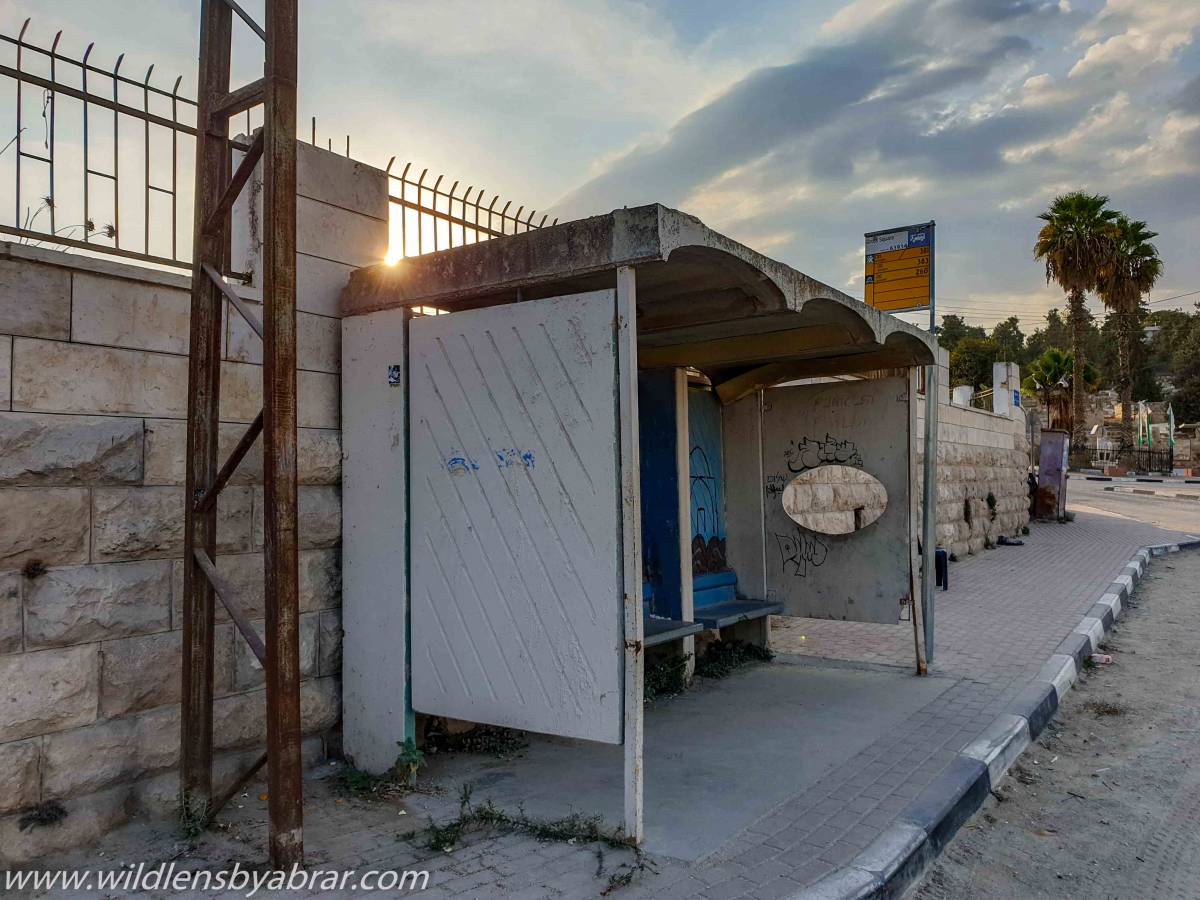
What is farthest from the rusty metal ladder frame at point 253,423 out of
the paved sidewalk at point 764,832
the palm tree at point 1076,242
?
the palm tree at point 1076,242

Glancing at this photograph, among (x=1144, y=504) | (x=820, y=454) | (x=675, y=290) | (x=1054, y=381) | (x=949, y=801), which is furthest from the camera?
(x=1054, y=381)

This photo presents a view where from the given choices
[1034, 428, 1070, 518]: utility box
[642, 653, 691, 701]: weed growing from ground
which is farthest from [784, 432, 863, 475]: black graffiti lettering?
[1034, 428, 1070, 518]: utility box

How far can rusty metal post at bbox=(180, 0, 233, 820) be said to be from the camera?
370cm

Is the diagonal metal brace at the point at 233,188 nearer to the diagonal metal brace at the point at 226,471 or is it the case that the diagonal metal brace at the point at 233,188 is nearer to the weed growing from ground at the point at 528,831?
the diagonal metal brace at the point at 226,471

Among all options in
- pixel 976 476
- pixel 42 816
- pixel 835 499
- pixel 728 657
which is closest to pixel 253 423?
pixel 42 816

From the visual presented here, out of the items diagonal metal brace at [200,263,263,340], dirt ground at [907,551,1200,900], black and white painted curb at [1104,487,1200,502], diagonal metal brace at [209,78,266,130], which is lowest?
dirt ground at [907,551,1200,900]

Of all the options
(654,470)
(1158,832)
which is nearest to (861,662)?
(654,470)

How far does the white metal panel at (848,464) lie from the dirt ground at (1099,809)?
62.0 inches

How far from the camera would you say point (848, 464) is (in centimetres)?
711

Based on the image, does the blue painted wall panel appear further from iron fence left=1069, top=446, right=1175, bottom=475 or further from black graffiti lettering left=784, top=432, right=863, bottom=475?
iron fence left=1069, top=446, right=1175, bottom=475

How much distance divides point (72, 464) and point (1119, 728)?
6287mm

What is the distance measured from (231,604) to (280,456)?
65cm

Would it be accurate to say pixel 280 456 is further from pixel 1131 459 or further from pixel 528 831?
pixel 1131 459

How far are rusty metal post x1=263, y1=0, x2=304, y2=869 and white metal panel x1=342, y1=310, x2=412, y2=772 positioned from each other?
3.36 feet
